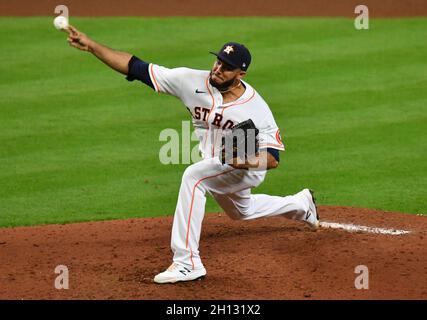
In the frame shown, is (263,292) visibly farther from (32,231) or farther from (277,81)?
(277,81)

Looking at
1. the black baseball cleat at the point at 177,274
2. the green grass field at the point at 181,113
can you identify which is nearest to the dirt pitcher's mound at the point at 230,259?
the black baseball cleat at the point at 177,274

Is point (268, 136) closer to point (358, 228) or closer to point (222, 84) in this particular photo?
point (222, 84)

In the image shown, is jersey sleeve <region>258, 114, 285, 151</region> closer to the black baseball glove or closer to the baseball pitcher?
the baseball pitcher

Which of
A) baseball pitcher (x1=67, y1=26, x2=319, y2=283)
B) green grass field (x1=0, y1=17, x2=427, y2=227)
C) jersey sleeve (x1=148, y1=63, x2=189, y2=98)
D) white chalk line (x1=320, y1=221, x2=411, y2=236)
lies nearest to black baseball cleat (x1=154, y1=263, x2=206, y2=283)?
baseball pitcher (x1=67, y1=26, x2=319, y2=283)

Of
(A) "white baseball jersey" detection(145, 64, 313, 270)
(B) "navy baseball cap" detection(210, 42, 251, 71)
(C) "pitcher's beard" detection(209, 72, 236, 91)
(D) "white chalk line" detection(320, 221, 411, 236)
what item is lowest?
(D) "white chalk line" detection(320, 221, 411, 236)

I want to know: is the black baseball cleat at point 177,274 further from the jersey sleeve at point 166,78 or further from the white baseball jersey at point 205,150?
the jersey sleeve at point 166,78

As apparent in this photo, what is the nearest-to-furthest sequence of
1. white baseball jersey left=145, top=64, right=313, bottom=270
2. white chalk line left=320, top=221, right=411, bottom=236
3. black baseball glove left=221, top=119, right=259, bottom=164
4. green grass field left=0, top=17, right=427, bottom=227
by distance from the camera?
black baseball glove left=221, top=119, right=259, bottom=164 → white baseball jersey left=145, top=64, right=313, bottom=270 → white chalk line left=320, top=221, right=411, bottom=236 → green grass field left=0, top=17, right=427, bottom=227
